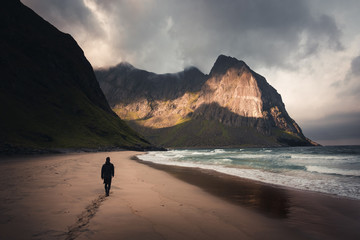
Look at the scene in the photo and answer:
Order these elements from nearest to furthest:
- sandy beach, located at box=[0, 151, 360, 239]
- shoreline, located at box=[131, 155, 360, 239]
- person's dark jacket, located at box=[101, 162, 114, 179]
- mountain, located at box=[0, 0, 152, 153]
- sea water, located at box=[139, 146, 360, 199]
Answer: sandy beach, located at box=[0, 151, 360, 239] → shoreline, located at box=[131, 155, 360, 239] → person's dark jacket, located at box=[101, 162, 114, 179] → sea water, located at box=[139, 146, 360, 199] → mountain, located at box=[0, 0, 152, 153]

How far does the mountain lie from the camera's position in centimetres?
7488

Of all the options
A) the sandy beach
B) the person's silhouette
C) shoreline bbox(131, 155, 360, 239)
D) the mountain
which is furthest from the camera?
the mountain

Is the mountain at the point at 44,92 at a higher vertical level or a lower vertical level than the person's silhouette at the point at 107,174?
higher

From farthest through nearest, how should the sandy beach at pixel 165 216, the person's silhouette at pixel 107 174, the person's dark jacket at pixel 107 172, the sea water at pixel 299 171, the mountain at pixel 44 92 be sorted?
the mountain at pixel 44 92 < the sea water at pixel 299 171 < the person's dark jacket at pixel 107 172 < the person's silhouette at pixel 107 174 < the sandy beach at pixel 165 216

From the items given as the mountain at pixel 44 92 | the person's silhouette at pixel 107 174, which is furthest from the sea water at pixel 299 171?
the mountain at pixel 44 92

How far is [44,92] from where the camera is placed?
340 ft

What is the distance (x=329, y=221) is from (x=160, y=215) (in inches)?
321

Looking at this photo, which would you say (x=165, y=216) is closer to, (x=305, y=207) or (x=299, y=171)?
(x=305, y=207)

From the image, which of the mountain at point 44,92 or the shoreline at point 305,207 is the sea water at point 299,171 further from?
the mountain at point 44,92

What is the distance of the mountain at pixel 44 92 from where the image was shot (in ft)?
246

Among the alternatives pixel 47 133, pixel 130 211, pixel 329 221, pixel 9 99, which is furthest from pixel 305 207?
pixel 9 99

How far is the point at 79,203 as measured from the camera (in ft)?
32.2

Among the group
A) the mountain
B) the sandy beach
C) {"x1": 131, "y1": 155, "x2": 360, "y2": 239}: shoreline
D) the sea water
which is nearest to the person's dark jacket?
the sandy beach

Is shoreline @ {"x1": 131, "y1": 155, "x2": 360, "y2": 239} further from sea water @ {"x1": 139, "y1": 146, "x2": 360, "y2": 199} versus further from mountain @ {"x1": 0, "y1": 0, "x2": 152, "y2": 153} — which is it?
mountain @ {"x1": 0, "y1": 0, "x2": 152, "y2": 153}
